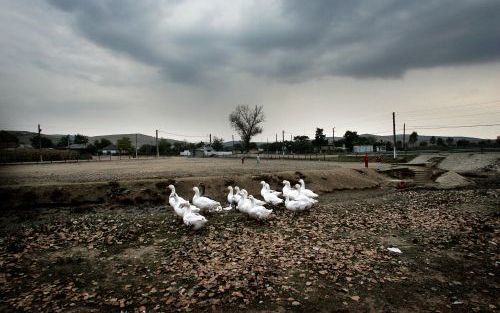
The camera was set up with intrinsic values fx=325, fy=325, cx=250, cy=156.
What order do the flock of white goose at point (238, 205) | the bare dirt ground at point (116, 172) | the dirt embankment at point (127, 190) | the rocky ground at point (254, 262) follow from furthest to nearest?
1. the bare dirt ground at point (116, 172)
2. the dirt embankment at point (127, 190)
3. the flock of white goose at point (238, 205)
4. the rocky ground at point (254, 262)

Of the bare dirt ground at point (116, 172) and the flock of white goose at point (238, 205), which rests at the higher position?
the bare dirt ground at point (116, 172)

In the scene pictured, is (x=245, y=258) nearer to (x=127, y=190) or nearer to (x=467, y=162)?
(x=127, y=190)

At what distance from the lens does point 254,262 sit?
8023 millimetres

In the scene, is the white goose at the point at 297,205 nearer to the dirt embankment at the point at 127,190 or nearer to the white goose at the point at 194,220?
the white goose at the point at 194,220

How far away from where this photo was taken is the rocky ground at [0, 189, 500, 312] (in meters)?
6.34

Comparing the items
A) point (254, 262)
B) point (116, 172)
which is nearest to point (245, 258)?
point (254, 262)

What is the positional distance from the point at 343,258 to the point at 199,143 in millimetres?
125450

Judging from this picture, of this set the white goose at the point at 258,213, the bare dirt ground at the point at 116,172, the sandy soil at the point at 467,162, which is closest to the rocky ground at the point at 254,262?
the white goose at the point at 258,213

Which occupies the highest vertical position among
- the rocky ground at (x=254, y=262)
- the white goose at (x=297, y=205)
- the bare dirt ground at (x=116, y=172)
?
the bare dirt ground at (x=116, y=172)

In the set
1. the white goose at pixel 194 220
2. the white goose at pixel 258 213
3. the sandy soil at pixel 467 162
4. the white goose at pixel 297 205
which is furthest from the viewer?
the sandy soil at pixel 467 162

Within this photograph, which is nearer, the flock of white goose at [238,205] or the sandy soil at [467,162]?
the flock of white goose at [238,205]

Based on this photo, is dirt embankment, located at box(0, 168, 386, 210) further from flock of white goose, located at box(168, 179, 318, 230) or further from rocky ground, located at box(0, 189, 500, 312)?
flock of white goose, located at box(168, 179, 318, 230)

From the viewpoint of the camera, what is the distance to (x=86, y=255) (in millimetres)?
9070

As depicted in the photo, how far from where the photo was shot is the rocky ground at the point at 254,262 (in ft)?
20.8
